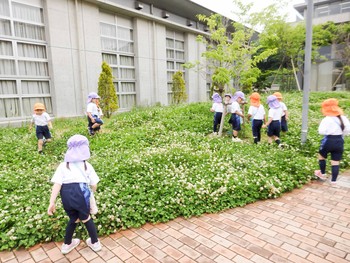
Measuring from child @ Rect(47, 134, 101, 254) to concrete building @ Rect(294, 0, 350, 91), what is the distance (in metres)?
31.3

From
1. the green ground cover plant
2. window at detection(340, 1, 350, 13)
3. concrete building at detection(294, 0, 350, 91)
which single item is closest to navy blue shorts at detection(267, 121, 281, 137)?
the green ground cover plant

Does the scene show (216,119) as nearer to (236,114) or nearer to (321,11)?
(236,114)

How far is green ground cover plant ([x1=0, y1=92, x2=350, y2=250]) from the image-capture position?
3.92 m

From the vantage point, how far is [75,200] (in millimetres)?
3213

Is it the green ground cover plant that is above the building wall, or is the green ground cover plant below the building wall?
below

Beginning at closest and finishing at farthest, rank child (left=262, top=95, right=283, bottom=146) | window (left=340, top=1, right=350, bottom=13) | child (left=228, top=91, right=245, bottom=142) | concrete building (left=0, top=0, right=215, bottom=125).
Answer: child (left=262, top=95, right=283, bottom=146) → child (left=228, top=91, right=245, bottom=142) → concrete building (left=0, top=0, right=215, bottom=125) → window (left=340, top=1, right=350, bottom=13)

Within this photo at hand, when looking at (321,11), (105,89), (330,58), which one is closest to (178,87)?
(105,89)

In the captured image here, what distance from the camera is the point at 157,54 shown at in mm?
18141

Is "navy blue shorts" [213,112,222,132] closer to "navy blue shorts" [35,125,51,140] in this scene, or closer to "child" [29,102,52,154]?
"child" [29,102,52,154]

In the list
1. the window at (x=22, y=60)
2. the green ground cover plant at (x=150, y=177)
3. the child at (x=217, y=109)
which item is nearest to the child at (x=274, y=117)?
the green ground cover plant at (x=150, y=177)

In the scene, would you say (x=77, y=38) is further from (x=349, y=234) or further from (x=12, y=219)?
(x=349, y=234)

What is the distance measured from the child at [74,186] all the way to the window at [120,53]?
13.1 meters

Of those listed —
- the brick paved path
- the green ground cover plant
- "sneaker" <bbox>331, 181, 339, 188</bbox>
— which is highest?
the green ground cover plant

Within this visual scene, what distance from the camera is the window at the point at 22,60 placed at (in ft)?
37.2
